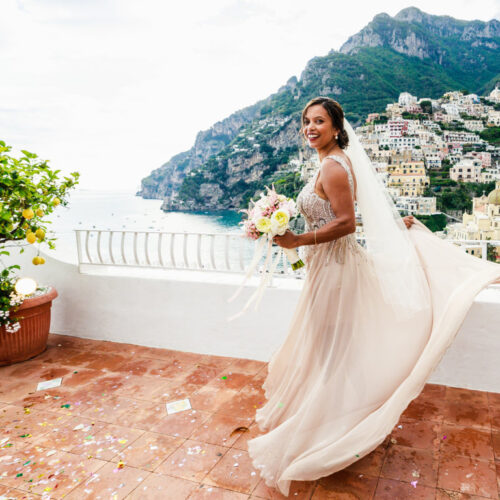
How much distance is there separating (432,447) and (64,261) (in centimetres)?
351

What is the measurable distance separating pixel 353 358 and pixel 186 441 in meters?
1.06

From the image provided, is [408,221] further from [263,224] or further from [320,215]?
[263,224]

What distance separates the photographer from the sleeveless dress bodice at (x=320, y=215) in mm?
1856

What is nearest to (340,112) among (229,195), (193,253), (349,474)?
(349,474)

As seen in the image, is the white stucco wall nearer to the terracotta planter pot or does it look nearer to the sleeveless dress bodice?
the terracotta planter pot

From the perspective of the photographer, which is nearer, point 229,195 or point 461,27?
point 229,195

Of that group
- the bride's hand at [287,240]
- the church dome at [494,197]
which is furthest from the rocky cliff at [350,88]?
the bride's hand at [287,240]

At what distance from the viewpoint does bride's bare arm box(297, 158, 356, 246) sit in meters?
1.75

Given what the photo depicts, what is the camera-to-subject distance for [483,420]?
233 cm

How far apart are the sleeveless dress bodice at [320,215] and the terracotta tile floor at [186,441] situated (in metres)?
1.08

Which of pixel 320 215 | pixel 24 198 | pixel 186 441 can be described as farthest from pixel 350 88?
pixel 186 441

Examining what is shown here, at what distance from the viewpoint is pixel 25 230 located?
3.09 meters

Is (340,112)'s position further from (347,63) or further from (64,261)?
(347,63)

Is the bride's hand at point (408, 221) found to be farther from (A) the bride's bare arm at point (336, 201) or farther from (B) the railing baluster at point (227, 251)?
(B) the railing baluster at point (227, 251)
